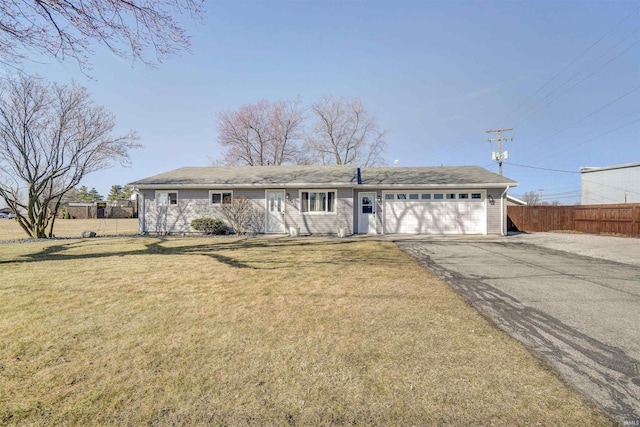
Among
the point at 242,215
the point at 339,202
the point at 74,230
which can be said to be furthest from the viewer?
the point at 74,230

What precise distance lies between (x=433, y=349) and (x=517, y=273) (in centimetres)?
474

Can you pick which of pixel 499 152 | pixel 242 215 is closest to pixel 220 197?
pixel 242 215

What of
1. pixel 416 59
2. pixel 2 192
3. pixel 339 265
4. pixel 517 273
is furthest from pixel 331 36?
pixel 2 192

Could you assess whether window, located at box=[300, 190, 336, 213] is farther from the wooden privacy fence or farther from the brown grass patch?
the wooden privacy fence

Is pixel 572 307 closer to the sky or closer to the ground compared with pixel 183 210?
closer to the ground

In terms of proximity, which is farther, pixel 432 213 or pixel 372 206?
pixel 372 206

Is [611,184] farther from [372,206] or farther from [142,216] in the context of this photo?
[142,216]

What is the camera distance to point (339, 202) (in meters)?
14.4

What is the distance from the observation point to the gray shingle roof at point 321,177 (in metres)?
14.3

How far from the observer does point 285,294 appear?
14.6 ft

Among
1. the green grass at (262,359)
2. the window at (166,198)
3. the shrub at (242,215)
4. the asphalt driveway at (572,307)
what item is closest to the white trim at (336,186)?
the window at (166,198)

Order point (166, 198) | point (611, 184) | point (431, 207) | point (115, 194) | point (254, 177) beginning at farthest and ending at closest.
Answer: point (115, 194) < point (611, 184) < point (254, 177) < point (166, 198) < point (431, 207)

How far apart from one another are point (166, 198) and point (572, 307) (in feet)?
53.7

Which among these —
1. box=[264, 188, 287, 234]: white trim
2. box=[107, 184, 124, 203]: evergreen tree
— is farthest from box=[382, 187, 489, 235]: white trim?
box=[107, 184, 124, 203]: evergreen tree
